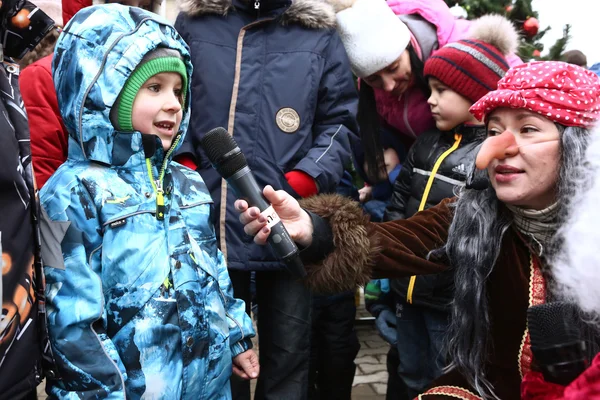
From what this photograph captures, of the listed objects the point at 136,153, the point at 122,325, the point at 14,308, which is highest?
the point at 136,153

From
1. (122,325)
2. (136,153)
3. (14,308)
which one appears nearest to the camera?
(14,308)

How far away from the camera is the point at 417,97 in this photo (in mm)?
3492

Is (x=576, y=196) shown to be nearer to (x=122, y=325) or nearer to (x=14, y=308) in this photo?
(x=122, y=325)

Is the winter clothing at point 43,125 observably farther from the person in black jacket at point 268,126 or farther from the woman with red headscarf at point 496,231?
the woman with red headscarf at point 496,231

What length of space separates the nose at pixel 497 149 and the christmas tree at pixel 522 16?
3233 millimetres

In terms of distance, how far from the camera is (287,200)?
2172 mm

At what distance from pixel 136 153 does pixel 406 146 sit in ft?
7.14

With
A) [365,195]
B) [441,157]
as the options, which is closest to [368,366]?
[365,195]

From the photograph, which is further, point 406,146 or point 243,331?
point 406,146

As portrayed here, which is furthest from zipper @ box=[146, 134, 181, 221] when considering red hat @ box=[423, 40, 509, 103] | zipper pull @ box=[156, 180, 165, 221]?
red hat @ box=[423, 40, 509, 103]

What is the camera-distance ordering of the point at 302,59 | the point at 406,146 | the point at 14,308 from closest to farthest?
the point at 14,308 < the point at 302,59 < the point at 406,146

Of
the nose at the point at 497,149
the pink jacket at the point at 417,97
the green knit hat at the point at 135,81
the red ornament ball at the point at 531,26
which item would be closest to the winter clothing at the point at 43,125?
the green knit hat at the point at 135,81

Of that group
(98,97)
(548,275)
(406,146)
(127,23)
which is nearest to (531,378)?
(548,275)

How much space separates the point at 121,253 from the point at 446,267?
1241mm
